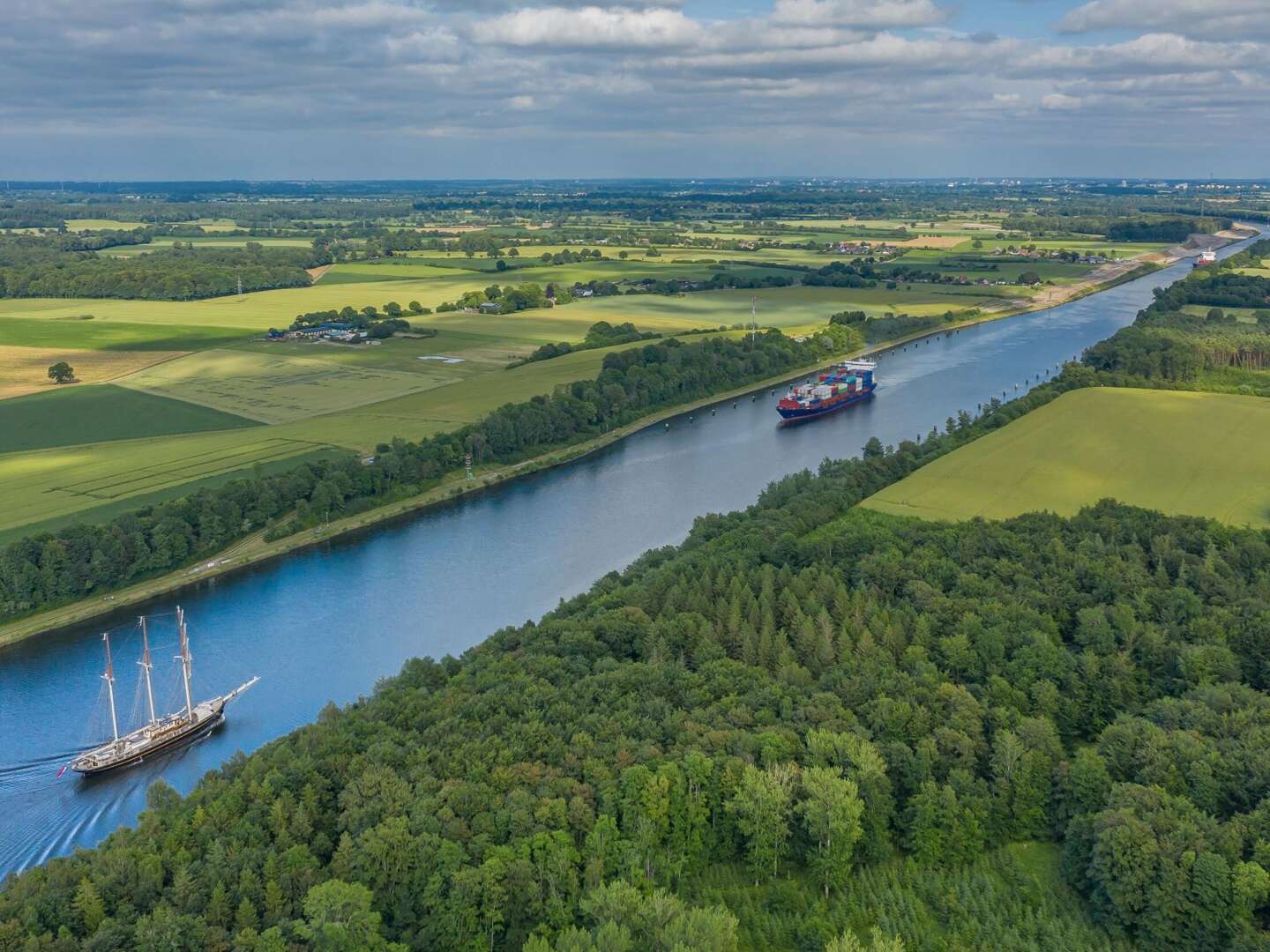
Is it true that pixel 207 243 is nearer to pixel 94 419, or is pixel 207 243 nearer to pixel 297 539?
pixel 94 419

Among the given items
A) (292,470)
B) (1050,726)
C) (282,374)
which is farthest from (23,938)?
(282,374)

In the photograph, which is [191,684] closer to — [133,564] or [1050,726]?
[133,564]

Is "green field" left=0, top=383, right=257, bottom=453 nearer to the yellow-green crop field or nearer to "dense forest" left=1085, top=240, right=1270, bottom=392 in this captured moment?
"dense forest" left=1085, top=240, right=1270, bottom=392

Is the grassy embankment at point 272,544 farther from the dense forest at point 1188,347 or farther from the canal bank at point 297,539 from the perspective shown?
the dense forest at point 1188,347

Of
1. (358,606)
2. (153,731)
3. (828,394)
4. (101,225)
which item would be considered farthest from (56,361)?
(101,225)

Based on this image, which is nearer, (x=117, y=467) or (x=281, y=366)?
(x=117, y=467)
